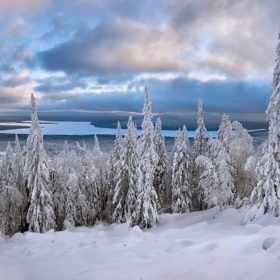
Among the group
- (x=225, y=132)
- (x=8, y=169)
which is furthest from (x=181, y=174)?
(x=8, y=169)

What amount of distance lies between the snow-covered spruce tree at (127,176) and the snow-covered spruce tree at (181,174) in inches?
204

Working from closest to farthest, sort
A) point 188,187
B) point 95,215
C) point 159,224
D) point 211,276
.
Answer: point 211,276, point 159,224, point 188,187, point 95,215

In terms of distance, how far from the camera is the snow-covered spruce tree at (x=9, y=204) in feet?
84.2

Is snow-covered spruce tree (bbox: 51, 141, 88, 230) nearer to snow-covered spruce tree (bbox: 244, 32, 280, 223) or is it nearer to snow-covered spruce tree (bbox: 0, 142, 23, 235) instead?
snow-covered spruce tree (bbox: 0, 142, 23, 235)

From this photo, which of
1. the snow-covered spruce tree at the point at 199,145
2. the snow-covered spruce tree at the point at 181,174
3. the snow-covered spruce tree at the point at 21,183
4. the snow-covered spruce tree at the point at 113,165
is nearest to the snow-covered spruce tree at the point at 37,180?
the snow-covered spruce tree at the point at 21,183

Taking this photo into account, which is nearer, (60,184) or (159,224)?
(159,224)

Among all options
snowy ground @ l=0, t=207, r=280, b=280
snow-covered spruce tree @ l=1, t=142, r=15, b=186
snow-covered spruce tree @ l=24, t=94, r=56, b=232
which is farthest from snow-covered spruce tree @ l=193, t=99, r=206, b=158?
snow-covered spruce tree @ l=1, t=142, r=15, b=186

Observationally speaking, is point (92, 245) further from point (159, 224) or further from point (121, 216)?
point (121, 216)

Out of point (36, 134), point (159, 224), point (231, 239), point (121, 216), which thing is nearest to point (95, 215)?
point (121, 216)

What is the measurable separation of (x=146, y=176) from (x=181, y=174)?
771cm

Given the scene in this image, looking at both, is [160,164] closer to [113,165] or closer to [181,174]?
[181,174]

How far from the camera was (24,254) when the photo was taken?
1501cm

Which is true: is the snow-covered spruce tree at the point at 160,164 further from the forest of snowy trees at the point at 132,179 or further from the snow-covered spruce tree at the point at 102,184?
the snow-covered spruce tree at the point at 102,184

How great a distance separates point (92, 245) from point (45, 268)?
13.9ft
